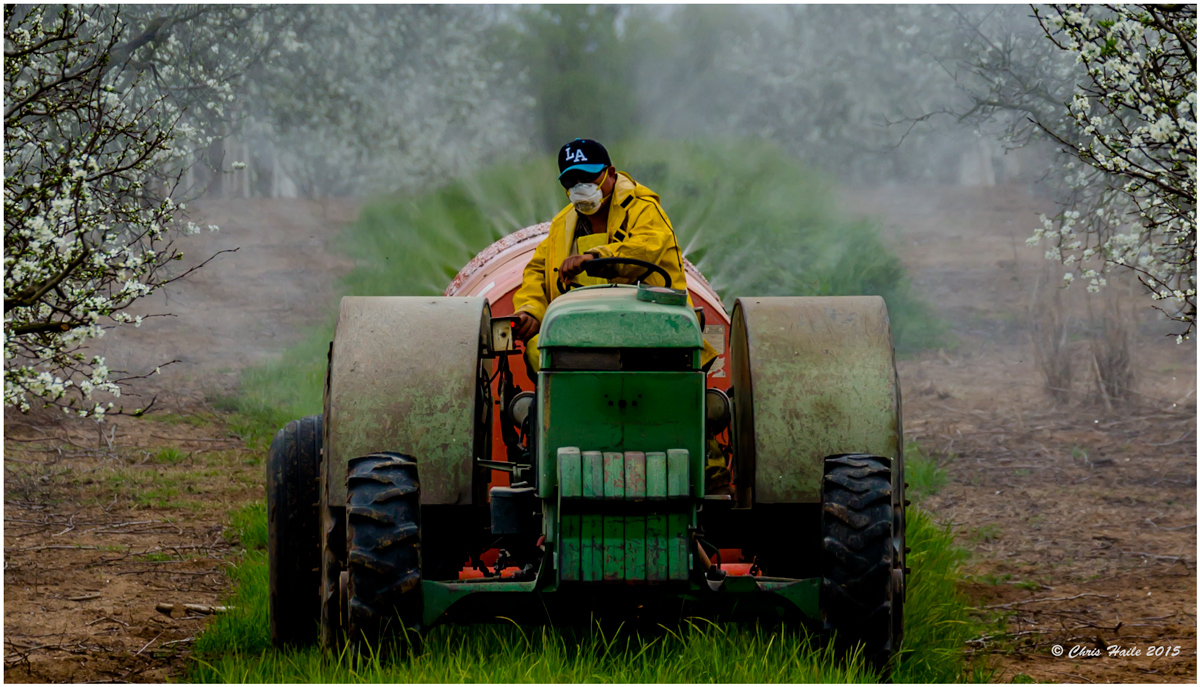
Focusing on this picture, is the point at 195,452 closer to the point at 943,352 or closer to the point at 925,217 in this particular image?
the point at 943,352

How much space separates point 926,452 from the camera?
10.5 m

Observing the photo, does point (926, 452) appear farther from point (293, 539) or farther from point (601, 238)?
point (293, 539)

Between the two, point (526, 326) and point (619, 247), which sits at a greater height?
point (619, 247)

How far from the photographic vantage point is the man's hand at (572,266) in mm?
4684

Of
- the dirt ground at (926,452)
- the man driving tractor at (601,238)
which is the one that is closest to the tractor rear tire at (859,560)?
the man driving tractor at (601,238)

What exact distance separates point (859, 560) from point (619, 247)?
1.64 meters

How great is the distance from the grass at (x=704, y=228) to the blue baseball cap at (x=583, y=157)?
754 centimetres

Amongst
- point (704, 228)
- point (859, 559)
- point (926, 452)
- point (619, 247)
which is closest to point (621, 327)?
point (619, 247)

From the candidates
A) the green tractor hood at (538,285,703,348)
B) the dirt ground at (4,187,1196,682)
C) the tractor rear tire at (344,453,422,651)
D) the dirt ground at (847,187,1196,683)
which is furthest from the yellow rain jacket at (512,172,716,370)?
the dirt ground at (847,187,1196,683)

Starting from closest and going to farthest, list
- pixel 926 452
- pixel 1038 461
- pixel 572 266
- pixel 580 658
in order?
pixel 580 658 → pixel 572 266 → pixel 1038 461 → pixel 926 452

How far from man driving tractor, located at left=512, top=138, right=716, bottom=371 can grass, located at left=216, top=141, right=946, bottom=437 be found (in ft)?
24.3

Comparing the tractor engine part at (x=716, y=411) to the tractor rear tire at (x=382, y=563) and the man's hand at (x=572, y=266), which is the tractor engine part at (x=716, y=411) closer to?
the man's hand at (x=572, y=266)

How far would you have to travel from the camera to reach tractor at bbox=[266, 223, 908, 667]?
395 centimetres

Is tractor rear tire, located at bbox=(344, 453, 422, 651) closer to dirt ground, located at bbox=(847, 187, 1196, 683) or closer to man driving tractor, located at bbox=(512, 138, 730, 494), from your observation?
man driving tractor, located at bbox=(512, 138, 730, 494)
